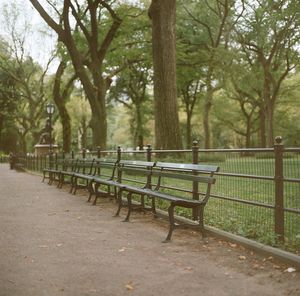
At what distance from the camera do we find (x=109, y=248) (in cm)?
659

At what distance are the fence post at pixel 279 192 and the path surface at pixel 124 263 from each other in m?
0.57

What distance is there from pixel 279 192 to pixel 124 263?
86.1 inches

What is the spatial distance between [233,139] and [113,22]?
46.6 m

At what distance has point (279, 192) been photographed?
6.21 metres

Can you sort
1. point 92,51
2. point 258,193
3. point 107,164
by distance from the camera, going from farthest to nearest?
1. point 92,51
2. point 107,164
3. point 258,193

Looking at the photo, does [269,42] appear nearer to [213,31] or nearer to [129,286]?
[213,31]

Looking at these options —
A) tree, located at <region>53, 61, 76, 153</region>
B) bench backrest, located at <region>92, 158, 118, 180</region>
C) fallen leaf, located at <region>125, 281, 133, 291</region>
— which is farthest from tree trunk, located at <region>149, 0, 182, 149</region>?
tree, located at <region>53, 61, 76, 153</region>

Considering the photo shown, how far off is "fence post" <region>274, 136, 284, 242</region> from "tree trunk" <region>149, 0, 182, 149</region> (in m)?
9.25

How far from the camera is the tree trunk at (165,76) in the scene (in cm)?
1551

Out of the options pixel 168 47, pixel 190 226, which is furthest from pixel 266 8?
pixel 190 226

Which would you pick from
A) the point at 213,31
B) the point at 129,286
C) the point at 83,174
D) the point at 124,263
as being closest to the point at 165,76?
the point at 83,174

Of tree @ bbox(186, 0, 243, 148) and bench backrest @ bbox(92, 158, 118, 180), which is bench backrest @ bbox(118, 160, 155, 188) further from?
tree @ bbox(186, 0, 243, 148)

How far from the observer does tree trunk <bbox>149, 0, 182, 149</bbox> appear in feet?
50.9

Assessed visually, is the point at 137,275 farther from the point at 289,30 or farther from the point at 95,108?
the point at 289,30
